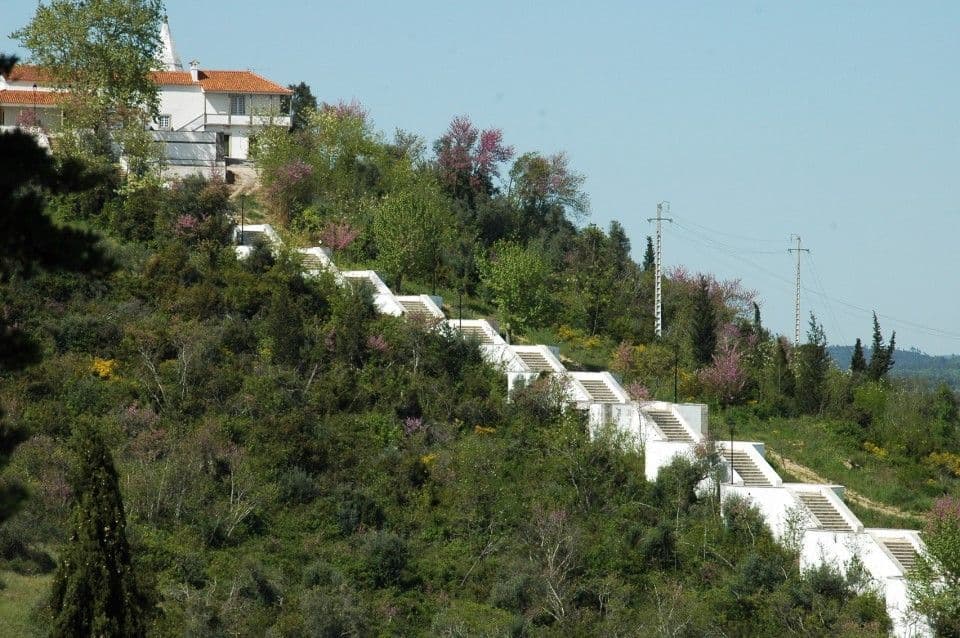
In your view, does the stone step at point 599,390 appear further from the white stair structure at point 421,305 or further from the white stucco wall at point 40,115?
the white stucco wall at point 40,115

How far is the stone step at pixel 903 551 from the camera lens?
35.8 m

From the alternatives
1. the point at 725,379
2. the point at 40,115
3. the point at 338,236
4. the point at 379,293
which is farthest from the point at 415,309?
the point at 40,115

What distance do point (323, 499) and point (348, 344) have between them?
666cm

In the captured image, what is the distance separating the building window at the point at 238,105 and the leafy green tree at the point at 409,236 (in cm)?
1158

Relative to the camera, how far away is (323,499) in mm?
37219

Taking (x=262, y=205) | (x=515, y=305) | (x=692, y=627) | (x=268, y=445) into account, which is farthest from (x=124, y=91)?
(x=692, y=627)

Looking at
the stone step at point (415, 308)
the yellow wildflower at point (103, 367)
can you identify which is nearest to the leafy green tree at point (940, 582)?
the stone step at point (415, 308)

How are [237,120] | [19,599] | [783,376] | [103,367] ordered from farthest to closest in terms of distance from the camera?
[237,120] < [783,376] < [103,367] < [19,599]

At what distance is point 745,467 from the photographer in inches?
1571

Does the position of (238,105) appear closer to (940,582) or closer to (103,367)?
(103,367)

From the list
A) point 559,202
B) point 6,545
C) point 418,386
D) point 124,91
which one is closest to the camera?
point 6,545

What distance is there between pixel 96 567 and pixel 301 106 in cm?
4552

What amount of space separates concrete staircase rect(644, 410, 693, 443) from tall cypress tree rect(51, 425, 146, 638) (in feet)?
54.3

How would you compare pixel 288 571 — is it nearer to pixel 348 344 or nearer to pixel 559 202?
pixel 348 344
